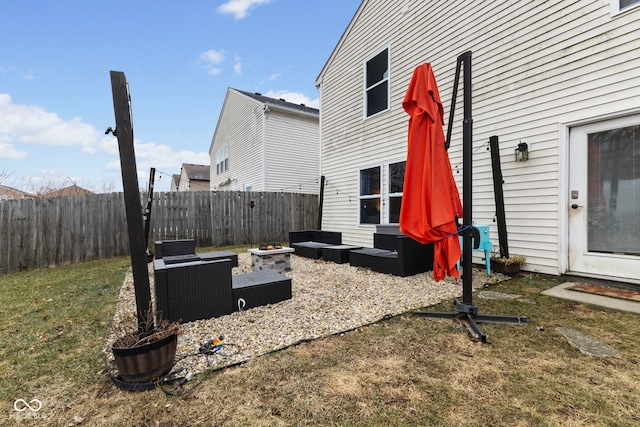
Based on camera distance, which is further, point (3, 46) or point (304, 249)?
point (3, 46)

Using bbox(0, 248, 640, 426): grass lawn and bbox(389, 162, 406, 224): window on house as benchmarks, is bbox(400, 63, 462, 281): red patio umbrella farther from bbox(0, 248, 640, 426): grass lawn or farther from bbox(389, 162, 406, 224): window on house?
A: bbox(389, 162, 406, 224): window on house

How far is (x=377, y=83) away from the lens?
7.44 m

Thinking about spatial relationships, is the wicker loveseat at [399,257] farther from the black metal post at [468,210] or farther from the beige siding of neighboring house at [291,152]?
the beige siding of neighboring house at [291,152]

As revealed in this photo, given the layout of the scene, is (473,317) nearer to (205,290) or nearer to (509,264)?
(509,264)

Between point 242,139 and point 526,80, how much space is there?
40.0 feet

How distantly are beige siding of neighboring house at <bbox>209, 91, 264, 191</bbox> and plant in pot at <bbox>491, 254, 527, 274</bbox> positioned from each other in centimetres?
942

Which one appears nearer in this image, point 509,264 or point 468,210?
point 468,210

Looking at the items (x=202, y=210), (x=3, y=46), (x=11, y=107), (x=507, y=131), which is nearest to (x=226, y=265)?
(x=507, y=131)

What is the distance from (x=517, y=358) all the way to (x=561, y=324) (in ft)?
3.12

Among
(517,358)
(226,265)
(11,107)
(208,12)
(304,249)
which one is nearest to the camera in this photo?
(517,358)

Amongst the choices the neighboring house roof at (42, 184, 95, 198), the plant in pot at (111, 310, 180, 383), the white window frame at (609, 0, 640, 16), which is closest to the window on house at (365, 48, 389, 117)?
the white window frame at (609, 0, 640, 16)

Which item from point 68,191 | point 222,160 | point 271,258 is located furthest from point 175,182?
point 271,258

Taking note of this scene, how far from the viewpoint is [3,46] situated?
8.24 meters

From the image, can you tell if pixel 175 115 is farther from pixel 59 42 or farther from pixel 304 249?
pixel 304 249
